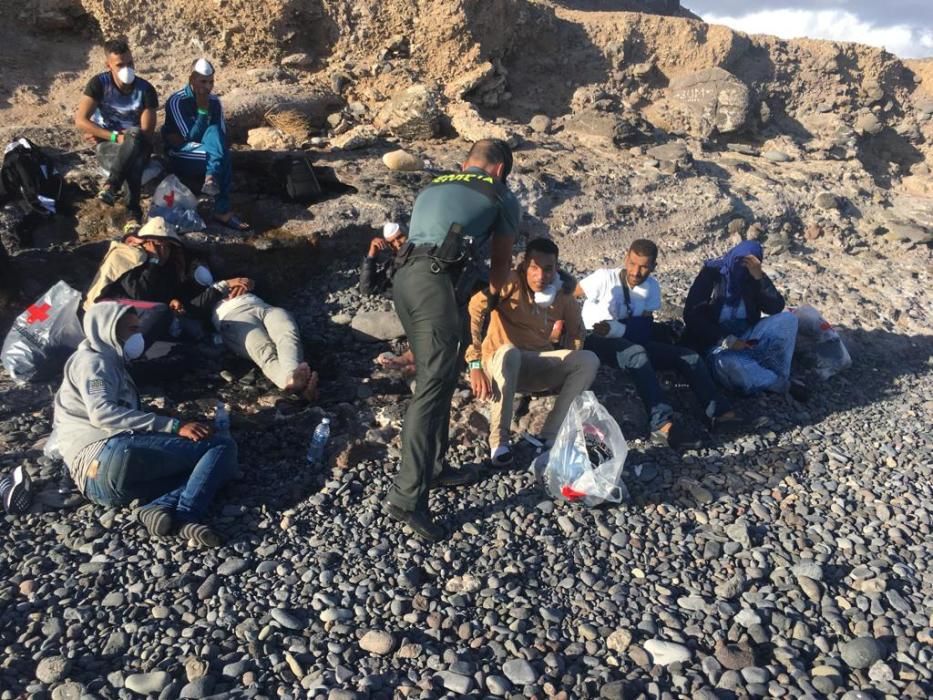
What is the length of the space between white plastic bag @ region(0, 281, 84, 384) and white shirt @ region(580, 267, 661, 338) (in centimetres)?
349

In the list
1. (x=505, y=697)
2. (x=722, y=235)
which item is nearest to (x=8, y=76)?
(x=722, y=235)

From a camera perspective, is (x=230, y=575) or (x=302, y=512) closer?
(x=230, y=575)

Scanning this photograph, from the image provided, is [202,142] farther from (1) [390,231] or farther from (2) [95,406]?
(2) [95,406]

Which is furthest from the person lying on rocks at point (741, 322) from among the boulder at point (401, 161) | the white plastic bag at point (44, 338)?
the white plastic bag at point (44, 338)

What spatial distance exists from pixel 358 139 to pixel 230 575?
5467 millimetres

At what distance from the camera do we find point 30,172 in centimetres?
622

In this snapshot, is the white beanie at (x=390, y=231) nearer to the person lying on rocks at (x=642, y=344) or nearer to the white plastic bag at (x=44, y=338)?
the person lying on rocks at (x=642, y=344)

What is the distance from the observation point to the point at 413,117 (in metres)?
8.24

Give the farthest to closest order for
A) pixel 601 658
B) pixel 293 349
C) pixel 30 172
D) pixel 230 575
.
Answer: pixel 30 172, pixel 293 349, pixel 230 575, pixel 601 658

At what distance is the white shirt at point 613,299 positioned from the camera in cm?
538

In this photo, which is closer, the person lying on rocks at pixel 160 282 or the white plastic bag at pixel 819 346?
the person lying on rocks at pixel 160 282

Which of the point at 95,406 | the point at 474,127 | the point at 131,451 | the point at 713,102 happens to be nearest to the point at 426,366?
the point at 131,451

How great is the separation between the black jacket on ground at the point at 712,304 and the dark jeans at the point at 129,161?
463 cm

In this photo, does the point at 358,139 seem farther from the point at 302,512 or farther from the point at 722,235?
the point at 302,512
